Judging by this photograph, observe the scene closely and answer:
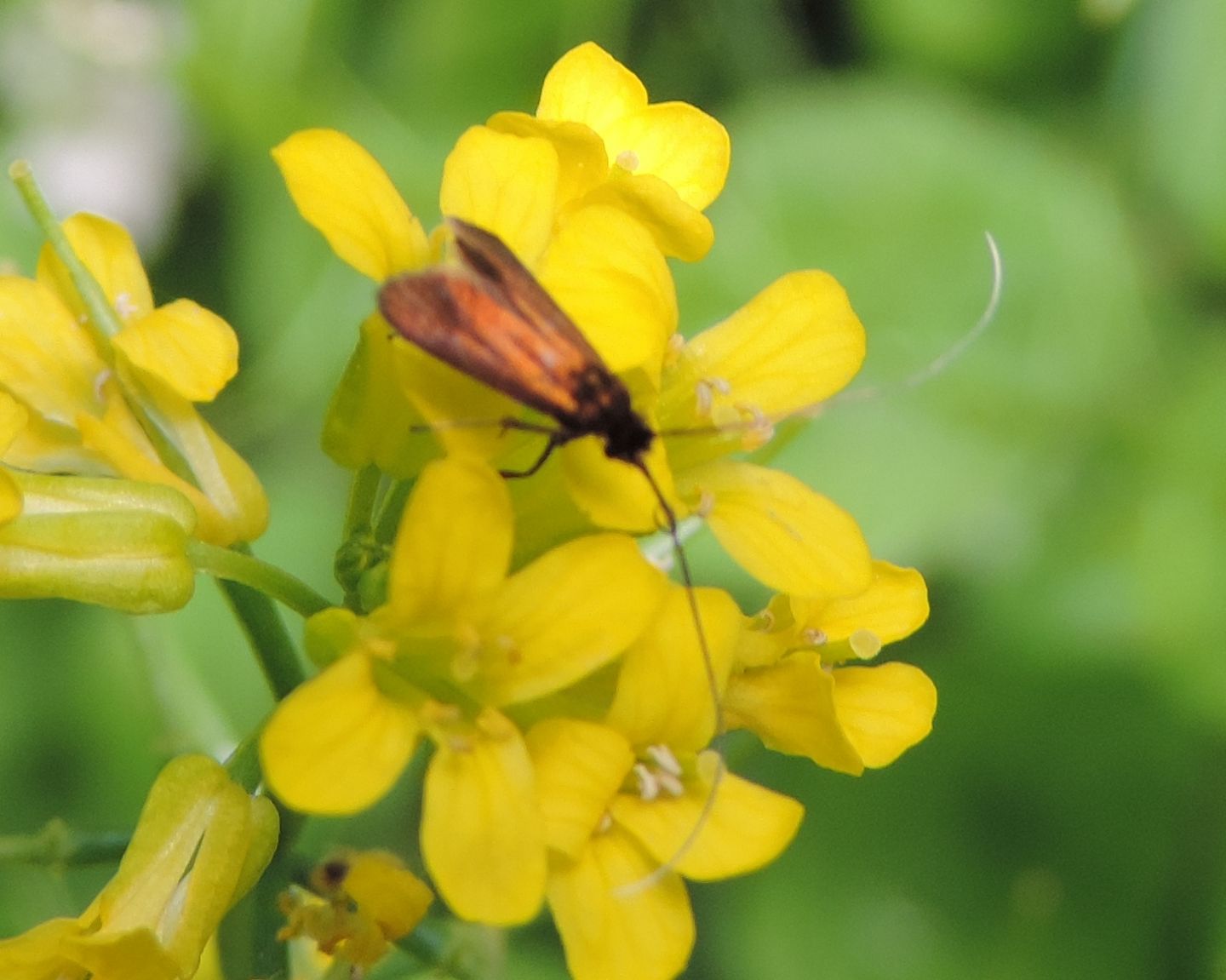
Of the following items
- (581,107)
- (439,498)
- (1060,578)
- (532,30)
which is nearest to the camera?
(439,498)

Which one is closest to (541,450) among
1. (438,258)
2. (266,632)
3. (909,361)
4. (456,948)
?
(438,258)

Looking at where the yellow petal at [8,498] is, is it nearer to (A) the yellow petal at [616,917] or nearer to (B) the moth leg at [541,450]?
(B) the moth leg at [541,450]

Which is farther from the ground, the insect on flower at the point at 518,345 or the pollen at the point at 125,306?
the insect on flower at the point at 518,345

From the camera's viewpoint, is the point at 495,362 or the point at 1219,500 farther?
the point at 1219,500

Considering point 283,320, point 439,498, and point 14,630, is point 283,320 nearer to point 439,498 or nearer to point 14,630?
point 14,630

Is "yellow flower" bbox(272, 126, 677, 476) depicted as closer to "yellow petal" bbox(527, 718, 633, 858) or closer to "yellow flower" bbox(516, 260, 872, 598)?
"yellow flower" bbox(516, 260, 872, 598)

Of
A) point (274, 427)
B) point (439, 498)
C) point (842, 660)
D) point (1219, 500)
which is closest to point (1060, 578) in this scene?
point (1219, 500)

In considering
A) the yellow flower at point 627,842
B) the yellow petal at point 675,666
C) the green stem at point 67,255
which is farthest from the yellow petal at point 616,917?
the green stem at point 67,255
